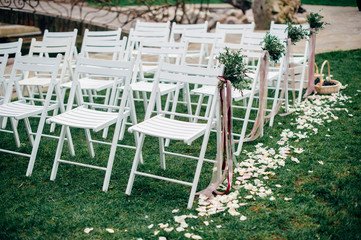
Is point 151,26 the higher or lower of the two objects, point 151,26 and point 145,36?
the higher

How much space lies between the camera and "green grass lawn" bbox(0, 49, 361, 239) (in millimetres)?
2824

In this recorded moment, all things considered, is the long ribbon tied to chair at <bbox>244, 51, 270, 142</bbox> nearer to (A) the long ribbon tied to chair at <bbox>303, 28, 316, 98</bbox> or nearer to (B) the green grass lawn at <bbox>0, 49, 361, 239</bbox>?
(B) the green grass lawn at <bbox>0, 49, 361, 239</bbox>

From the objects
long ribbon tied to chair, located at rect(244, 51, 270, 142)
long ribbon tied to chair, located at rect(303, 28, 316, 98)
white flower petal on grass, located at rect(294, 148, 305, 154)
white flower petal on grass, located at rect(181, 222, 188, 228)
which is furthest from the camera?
long ribbon tied to chair, located at rect(303, 28, 316, 98)

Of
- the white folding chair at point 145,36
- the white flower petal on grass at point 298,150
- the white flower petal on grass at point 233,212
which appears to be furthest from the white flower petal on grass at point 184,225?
the white folding chair at point 145,36

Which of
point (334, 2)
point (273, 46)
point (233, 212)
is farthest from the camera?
point (334, 2)

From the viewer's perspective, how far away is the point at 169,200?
10.8 ft

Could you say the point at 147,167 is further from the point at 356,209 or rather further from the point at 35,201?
the point at 356,209

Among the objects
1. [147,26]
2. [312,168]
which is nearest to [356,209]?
[312,168]

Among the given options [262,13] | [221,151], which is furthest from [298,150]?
[262,13]

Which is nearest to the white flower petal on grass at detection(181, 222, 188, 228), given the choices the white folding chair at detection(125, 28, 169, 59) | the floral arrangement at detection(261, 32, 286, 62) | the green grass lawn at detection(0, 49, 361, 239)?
the green grass lawn at detection(0, 49, 361, 239)

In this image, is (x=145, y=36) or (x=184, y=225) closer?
(x=184, y=225)

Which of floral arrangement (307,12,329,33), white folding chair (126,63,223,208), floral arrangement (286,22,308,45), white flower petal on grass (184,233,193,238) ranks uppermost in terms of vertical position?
floral arrangement (307,12,329,33)

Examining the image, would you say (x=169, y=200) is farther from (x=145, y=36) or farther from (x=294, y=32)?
(x=145, y=36)

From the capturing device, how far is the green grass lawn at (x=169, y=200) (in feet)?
9.27
